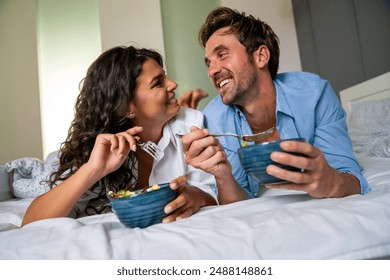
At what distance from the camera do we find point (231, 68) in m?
1.13

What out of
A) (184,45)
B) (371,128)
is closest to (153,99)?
(371,128)

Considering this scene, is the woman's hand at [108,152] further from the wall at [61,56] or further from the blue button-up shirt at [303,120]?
the wall at [61,56]

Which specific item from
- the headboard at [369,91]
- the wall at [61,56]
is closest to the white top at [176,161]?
the headboard at [369,91]

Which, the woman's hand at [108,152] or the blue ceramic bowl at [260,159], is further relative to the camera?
the woman's hand at [108,152]

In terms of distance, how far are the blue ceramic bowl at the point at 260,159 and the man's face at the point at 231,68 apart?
56 cm

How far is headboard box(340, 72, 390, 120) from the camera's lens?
178cm

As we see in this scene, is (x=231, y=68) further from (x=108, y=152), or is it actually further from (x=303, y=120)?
(x=108, y=152)

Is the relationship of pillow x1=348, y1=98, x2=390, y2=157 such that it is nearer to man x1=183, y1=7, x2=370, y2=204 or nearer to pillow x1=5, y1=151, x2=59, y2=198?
man x1=183, y1=7, x2=370, y2=204

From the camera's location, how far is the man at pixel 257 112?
0.70m

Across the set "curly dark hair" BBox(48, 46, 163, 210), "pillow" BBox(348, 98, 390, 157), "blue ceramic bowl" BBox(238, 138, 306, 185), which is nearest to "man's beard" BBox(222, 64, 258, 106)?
"curly dark hair" BBox(48, 46, 163, 210)

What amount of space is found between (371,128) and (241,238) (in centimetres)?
142

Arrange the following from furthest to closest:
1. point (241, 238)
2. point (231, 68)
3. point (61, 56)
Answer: point (61, 56) < point (231, 68) < point (241, 238)

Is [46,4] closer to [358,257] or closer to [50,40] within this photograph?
[50,40]

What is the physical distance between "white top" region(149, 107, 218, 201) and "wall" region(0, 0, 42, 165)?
2.20m
